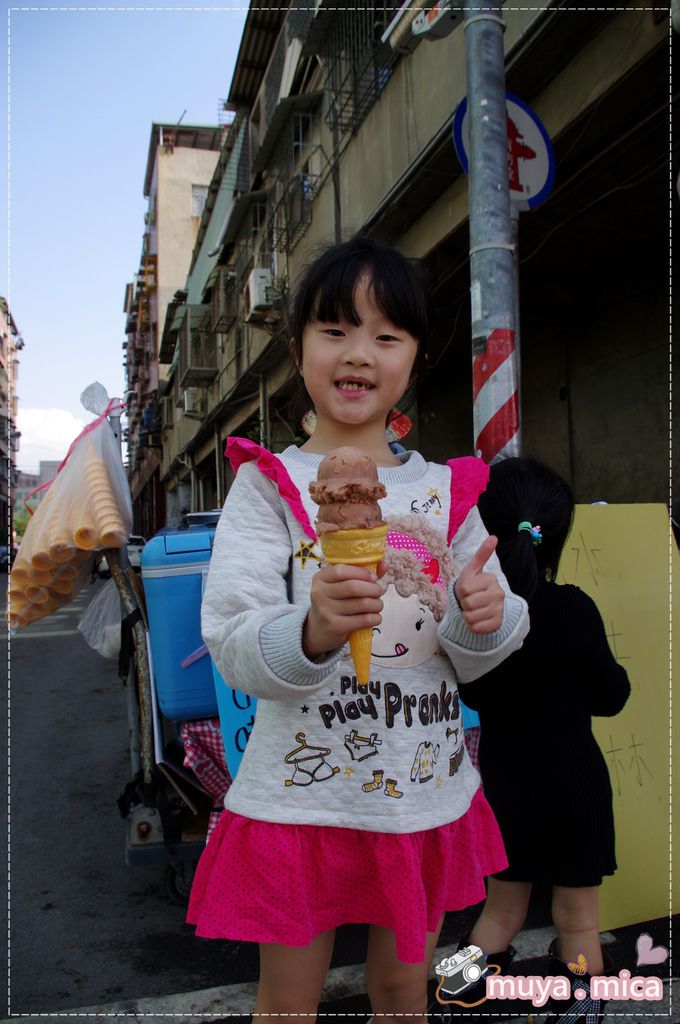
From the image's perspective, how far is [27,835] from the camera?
402 centimetres

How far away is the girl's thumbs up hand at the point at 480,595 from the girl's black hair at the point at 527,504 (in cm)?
57

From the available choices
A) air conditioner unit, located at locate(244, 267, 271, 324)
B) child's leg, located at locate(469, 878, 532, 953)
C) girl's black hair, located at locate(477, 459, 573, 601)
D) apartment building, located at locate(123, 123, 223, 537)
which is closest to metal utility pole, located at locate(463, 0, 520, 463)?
girl's black hair, located at locate(477, 459, 573, 601)

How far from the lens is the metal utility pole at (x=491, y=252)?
3.41 meters

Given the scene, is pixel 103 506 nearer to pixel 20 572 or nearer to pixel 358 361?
pixel 20 572

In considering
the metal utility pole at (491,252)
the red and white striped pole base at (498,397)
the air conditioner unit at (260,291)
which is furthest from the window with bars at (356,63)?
the red and white striped pole base at (498,397)

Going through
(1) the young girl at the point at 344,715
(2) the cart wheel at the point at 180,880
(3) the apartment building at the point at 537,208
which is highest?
(3) the apartment building at the point at 537,208

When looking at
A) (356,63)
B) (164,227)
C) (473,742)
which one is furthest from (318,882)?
(164,227)

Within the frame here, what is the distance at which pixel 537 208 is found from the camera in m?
6.05

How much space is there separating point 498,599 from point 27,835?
12.4 ft

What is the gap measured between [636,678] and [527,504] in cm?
123

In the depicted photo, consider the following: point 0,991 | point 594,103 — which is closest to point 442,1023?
point 0,991

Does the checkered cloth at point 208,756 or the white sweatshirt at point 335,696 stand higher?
the white sweatshirt at point 335,696

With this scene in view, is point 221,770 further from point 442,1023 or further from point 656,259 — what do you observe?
point 656,259

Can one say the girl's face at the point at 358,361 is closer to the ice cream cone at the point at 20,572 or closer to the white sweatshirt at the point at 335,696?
the white sweatshirt at the point at 335,696
